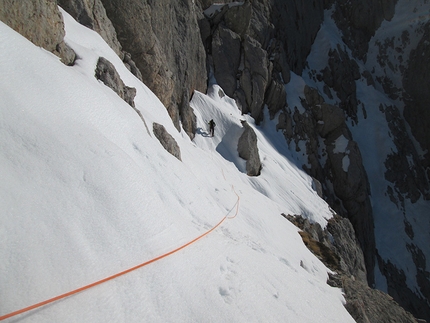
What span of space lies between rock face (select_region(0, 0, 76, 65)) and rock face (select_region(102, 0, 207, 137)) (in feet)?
24.8

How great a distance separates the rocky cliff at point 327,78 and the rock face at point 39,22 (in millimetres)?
35

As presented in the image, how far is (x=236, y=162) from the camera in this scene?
2262 centimetres

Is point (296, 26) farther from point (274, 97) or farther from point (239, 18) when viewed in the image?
point (274, 97)

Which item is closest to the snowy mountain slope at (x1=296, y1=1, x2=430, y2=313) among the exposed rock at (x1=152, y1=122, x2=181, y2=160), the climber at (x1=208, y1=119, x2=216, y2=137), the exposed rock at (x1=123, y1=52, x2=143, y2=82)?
the climber at (x1=208, y1=119, x2=216, y2=137)

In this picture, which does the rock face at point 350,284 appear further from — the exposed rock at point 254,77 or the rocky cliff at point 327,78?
the exposed rock at point 254,77

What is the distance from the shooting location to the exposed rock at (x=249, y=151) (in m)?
23.0

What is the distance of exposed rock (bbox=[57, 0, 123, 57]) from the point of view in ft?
41.5

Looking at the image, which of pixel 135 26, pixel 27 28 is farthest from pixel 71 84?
pixel 135 26

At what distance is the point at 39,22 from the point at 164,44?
13.4 metres

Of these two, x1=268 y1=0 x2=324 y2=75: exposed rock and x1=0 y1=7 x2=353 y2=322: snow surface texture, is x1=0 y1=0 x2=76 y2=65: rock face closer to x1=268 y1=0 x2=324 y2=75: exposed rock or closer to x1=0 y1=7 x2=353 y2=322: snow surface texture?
x1=0 y1=7 x2=353 y2=322: snow surface texture

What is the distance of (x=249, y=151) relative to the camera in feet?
76.3

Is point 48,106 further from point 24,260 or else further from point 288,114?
point 288,114

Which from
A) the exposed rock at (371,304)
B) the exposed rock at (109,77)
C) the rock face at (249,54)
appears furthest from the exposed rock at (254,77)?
the exposed rock at (371,304)

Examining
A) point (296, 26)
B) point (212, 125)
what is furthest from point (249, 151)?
point (296, 26)
